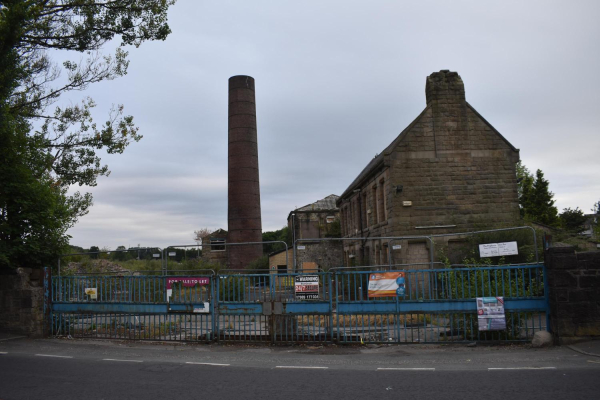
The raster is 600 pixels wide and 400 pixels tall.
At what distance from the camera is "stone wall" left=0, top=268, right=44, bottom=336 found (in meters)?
12.5

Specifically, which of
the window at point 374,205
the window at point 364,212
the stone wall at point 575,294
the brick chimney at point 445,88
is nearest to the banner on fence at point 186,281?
the stone wall at point 575,294

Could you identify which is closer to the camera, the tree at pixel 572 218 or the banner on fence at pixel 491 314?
the banner on fence at pixel 491 314

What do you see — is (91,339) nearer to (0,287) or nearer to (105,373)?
(0,287)

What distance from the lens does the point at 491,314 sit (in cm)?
1019

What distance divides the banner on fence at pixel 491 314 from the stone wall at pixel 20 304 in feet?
35.2

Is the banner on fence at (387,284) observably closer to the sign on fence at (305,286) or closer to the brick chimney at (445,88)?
the sign on fence at (305,286)

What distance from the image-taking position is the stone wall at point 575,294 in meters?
9.60

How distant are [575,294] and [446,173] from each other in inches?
477

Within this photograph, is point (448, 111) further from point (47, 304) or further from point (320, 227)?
point (320, 227)

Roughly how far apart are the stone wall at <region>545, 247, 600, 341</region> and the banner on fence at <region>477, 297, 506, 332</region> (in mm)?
987

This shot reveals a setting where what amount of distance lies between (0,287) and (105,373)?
21.8ft

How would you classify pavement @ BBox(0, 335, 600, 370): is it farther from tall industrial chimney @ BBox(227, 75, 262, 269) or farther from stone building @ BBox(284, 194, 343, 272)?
tall industrial chimney @ BBox(227, 75, 262, 269)

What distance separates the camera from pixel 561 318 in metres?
9.66

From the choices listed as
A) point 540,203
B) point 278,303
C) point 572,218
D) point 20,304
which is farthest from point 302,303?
point 572,218
